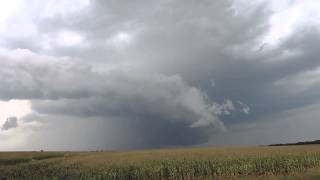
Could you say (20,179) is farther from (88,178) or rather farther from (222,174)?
(222,174)

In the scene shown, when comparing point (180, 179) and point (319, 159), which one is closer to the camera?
point (180, 179)

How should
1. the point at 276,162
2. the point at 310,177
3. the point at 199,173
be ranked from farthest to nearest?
the point at 276,162
the point at 199,173
the point at 310,177

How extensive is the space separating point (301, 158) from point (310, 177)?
19111 mm

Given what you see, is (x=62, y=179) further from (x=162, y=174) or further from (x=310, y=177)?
(x=310, y=177)

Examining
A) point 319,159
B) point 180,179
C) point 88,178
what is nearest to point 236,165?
point 180,179

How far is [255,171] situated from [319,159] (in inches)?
408

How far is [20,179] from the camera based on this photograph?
152 feet

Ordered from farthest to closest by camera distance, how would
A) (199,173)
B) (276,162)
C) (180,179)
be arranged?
1. (276,162)
2. (199,173)
3. (180,179)

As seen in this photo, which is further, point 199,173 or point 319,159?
point 319,159

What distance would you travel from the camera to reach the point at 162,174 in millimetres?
41750

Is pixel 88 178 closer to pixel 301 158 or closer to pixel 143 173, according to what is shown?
pixel 143 173

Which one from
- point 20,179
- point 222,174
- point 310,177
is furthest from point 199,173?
point 20,179

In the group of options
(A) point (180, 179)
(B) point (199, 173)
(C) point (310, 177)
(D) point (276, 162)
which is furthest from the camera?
(D) point (276, 162)

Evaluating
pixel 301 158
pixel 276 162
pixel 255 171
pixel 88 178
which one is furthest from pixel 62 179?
pixel 301 158
